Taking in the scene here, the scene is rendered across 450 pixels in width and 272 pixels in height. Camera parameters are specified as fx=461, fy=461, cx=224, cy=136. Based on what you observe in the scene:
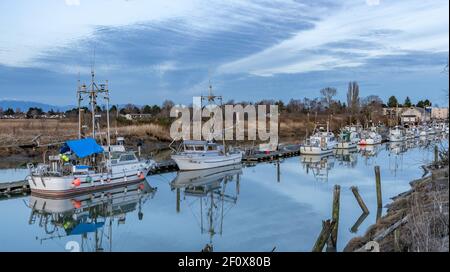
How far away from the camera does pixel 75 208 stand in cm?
1762

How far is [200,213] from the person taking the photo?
648 inches

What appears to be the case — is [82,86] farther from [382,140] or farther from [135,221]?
[382,140]

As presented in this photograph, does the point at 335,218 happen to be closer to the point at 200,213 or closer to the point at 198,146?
the point at 200,213

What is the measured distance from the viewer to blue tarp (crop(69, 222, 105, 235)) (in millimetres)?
14176

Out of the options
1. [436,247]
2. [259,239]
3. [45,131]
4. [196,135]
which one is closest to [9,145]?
[45,131]

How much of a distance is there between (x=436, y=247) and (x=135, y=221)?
1124 cm

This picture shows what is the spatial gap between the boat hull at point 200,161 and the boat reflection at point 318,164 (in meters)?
5.16

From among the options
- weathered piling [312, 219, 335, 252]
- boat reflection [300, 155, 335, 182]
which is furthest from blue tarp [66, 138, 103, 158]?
weathered piling [312, 219, 335, 252]

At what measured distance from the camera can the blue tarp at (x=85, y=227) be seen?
14176mm

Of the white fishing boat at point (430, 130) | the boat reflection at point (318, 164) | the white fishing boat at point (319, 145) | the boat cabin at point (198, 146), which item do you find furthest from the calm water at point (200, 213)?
the white fishing boat at point (430, 130)

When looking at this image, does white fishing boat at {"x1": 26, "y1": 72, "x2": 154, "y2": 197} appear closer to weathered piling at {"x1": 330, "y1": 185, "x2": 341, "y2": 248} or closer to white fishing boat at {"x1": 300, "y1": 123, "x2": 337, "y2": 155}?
weathered piling at {"x1": 330, "y1": 185, "x2": 341, "y2": 248}

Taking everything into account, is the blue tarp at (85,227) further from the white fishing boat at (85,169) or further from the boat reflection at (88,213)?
the white fishing boat at (85,169)

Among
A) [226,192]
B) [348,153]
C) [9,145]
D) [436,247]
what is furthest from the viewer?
[348,153]

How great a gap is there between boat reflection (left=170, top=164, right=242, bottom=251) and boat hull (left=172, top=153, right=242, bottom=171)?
0.93 ft
